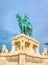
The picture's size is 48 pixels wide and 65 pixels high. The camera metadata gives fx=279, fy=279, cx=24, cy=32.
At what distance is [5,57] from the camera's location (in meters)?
27.2

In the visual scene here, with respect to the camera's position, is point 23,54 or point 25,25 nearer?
point 23,54

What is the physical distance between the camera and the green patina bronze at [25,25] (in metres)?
31.3

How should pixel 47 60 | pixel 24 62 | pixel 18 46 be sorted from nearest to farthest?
pixel 24 62
pixel 47 60
pixel 18 46

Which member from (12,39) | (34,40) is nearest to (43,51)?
(34,40)

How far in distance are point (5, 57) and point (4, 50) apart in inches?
64.5

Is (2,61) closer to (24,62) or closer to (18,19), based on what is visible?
(24,62)

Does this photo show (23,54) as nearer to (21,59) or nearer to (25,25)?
(21,59)

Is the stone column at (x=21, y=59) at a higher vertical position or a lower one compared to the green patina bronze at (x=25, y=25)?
lower

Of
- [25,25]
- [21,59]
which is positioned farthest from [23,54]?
[25,25]

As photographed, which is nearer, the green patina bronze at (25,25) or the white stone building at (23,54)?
the white stone building at (23,54)

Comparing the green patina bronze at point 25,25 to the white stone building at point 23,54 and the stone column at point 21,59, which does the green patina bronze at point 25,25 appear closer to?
the white stone building at point 23,54

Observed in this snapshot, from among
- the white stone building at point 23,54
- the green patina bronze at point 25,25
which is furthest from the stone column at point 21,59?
the green patina bronze at point 25,25

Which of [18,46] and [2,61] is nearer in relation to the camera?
[2,61]

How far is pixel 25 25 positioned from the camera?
31.5m
